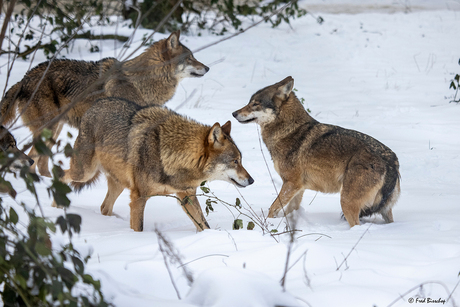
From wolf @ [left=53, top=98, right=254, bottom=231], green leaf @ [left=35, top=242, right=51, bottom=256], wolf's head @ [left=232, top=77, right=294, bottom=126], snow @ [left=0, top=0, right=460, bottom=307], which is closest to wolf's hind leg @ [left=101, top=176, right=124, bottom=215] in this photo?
snow @ [left=0, top=0, right=460, bottom=307]

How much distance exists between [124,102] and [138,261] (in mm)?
2742

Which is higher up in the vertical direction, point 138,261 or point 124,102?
point 124,102

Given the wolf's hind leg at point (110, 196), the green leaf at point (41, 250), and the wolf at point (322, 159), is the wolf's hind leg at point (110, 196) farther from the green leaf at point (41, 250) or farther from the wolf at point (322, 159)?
the green leaf at point (41, 250)

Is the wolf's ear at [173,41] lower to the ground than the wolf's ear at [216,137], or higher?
higher

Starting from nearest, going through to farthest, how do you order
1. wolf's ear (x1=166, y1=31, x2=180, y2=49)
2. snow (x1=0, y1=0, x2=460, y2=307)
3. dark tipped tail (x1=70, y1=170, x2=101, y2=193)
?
snow (x1=0, y1=0, x2=460, y2=307), dark tipped tail (x1=70, y1=170, x2=101, y2=193), wolf's ear (x1=166, y1=31, x2=180, y2=49)

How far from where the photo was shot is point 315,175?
17.0ft

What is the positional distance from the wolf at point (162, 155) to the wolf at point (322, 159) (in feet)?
2.59

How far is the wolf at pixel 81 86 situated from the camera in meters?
6.27

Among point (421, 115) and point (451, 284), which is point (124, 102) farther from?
point (421, 115)

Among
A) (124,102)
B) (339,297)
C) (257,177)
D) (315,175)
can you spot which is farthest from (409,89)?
(339,297)

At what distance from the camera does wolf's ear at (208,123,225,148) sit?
4.57m

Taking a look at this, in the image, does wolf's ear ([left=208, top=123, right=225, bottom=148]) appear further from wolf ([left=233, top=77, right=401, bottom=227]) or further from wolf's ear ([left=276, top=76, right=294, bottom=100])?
wolf's ear ([left=276, top=76, right=294, bottom=100])

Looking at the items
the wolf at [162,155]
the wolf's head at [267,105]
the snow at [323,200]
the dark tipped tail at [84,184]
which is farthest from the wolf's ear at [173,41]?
Answer: the dark tipped tail at [84,184]

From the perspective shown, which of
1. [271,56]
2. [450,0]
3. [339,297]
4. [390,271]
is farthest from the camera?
[450,0]
